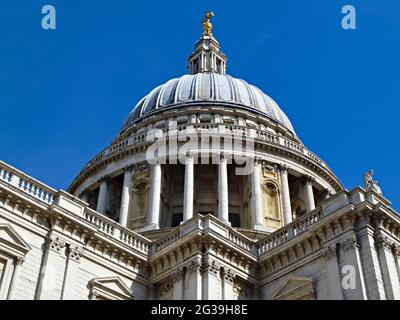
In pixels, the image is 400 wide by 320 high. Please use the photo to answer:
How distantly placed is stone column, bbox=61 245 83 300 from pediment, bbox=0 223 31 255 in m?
1.85

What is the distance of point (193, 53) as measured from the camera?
2514 inches

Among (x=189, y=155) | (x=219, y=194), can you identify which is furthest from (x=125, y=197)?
(x=219, y=194)

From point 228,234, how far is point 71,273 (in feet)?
25.5

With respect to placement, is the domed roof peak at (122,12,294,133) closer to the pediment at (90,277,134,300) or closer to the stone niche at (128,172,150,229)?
the stone niche at (128,172,150,229)

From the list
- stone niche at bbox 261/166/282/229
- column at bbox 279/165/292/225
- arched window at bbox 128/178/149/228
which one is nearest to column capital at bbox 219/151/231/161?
stone niche at bbox 261/166/282/229

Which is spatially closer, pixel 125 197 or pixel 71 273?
pixel 71 273

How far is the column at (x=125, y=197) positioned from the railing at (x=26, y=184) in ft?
47.4

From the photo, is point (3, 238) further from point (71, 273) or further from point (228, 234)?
point (228, 234)

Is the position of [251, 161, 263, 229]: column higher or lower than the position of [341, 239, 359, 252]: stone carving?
higher

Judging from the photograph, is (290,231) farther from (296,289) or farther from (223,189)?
(223,189)

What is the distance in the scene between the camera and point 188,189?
3944cm

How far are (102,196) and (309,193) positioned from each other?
15713 millimetres

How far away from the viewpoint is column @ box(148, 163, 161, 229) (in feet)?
124
